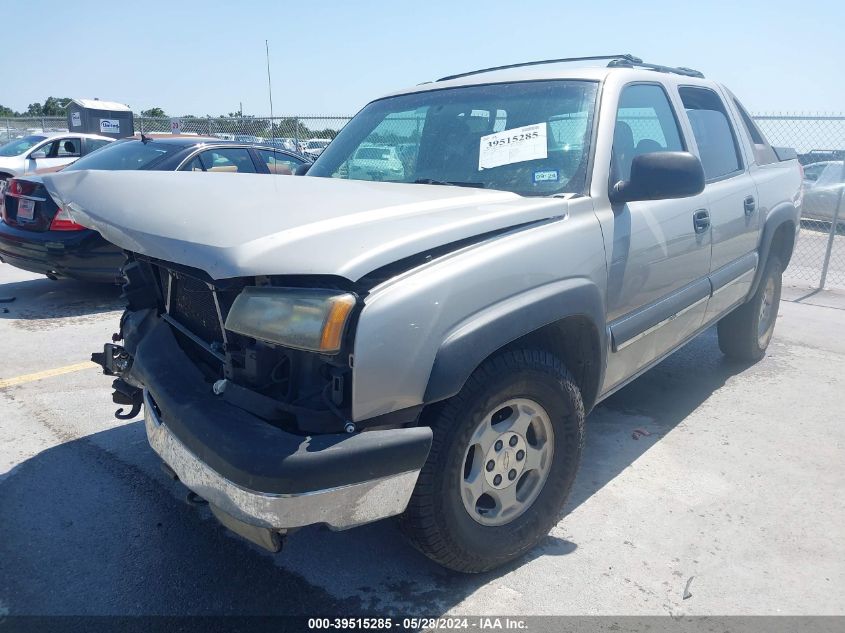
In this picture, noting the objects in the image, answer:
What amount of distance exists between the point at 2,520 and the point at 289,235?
206 cm

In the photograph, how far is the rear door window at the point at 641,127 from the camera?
3.24 m

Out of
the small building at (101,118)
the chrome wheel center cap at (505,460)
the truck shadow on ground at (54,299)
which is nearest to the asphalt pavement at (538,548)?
the chrome wheel center cap at (505,460)

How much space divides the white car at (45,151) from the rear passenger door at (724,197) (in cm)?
1183

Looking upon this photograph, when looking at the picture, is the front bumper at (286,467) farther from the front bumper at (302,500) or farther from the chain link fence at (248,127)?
the chain link fence at (248,127)

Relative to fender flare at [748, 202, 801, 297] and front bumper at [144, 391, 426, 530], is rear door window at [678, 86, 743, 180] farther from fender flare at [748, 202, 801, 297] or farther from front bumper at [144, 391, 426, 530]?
front bumper at [144, 391, 426, 530]

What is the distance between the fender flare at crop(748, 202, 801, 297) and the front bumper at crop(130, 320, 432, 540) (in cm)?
346

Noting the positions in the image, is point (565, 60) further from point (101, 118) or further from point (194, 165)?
point (101, 118)

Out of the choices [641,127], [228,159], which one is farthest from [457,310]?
[228,159]

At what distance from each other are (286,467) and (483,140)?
1.94 metres

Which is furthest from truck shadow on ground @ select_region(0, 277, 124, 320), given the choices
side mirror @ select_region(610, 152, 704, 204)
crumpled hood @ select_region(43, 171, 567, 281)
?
side mirror @ select_region(610, 152, 704, 204)

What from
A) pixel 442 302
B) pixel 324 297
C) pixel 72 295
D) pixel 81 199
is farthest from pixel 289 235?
Result: pixel 72 295

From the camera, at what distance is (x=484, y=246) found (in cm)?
239

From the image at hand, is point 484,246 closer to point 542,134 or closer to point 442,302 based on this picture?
point 442,302

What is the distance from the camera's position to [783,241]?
5180mm
